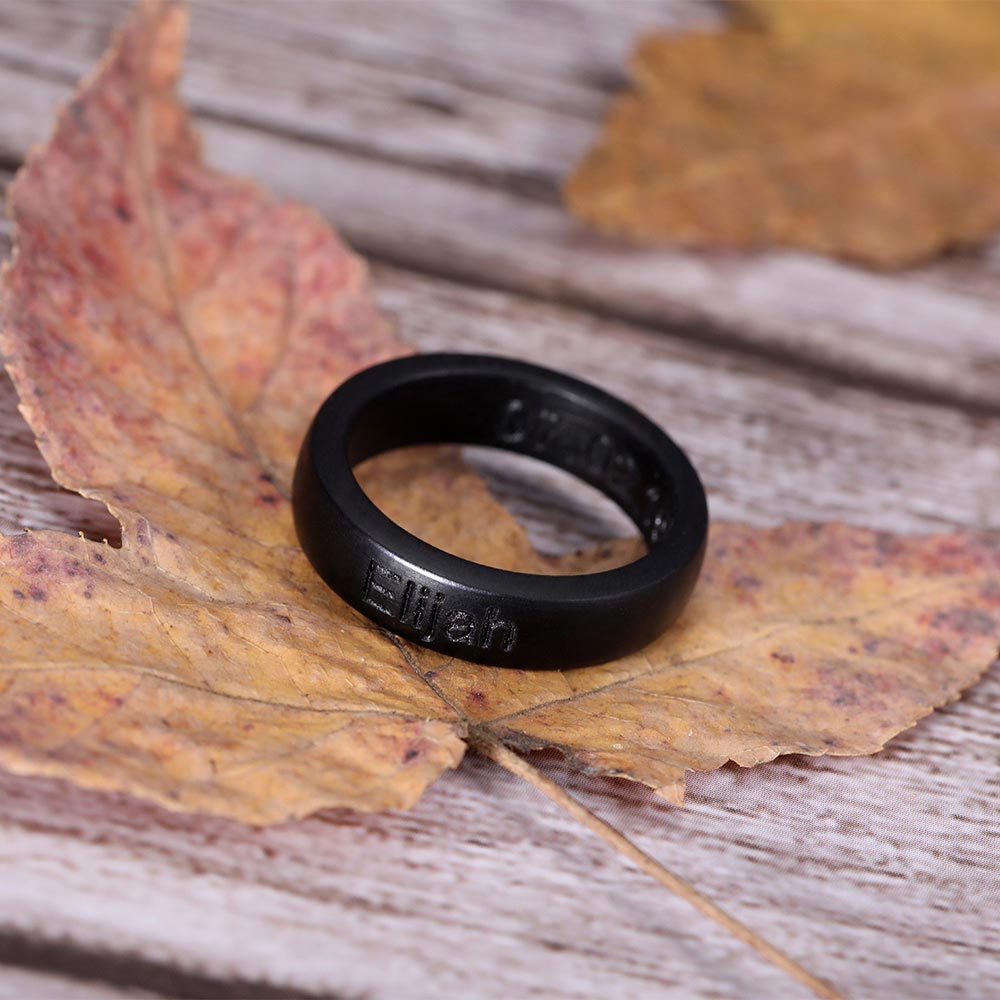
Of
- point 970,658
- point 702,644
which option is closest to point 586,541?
point 702,644

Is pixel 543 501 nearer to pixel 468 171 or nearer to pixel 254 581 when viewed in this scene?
pixel 254 581

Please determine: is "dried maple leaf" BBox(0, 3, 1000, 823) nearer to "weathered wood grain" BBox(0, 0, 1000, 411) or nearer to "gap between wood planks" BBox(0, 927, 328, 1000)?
"gap between wood planks" BBox(0, 927, 328, 1000)

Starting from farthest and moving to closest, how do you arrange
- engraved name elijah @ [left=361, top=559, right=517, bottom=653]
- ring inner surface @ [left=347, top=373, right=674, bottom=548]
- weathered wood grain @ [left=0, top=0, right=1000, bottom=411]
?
weathered wood grain @ [left=0, top=0, right=1000, bottom=411] → ring inner surface @ [left=347, top=373, right=674, bottom=548] → engraved name elijah @ [left=361, top=559, right=517, bottom=653]

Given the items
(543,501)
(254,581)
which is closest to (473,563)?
(254,581)

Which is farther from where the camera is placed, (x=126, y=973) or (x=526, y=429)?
(x=526, y=429)

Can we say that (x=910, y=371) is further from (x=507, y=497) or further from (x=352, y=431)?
(x=352, y=431)

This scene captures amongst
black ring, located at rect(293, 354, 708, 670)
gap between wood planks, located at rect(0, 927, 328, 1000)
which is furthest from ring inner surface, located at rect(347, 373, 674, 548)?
gap between wood planks, located at rect(0, 927, 328, 1000)
